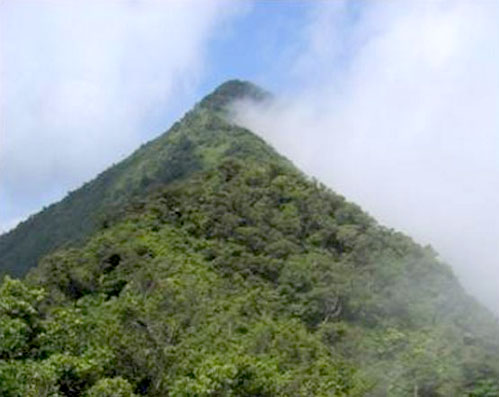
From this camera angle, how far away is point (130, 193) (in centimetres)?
8012

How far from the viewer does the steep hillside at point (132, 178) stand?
78.1 m

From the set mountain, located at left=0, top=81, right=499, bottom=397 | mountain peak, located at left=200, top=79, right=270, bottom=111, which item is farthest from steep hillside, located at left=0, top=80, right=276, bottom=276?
mountain, located at left=0, top=81, right=499, bottom=397

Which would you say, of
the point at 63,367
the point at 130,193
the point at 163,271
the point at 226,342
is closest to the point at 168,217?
the point at 163,271

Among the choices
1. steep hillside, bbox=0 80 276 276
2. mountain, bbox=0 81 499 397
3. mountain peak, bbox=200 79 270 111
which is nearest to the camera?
mountain, bbox=0 81 499 397

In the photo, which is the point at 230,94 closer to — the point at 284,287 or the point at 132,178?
the point at 132,178

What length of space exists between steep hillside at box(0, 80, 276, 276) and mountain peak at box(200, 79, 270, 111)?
0.13m

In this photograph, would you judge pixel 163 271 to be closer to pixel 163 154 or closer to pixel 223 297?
pixel 223 297

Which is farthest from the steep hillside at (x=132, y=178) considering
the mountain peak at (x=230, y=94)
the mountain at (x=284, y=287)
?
the mountain at (x=284, y=287)

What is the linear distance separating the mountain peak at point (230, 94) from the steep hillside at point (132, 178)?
0.41 ft

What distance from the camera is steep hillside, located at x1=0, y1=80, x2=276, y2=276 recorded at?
256 ft

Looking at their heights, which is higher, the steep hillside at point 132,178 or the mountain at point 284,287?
the steep hillside at point 132,178

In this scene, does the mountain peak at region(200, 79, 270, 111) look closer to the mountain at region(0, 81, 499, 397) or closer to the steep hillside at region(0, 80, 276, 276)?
the steep hillside at region(0, 80, 276, 276)

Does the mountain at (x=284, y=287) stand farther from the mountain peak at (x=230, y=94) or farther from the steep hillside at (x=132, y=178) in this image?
→ the mountain peak at (x=230, y=94)

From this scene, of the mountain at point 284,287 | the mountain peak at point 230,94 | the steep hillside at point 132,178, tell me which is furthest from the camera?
the mountain peak at point 230,94
